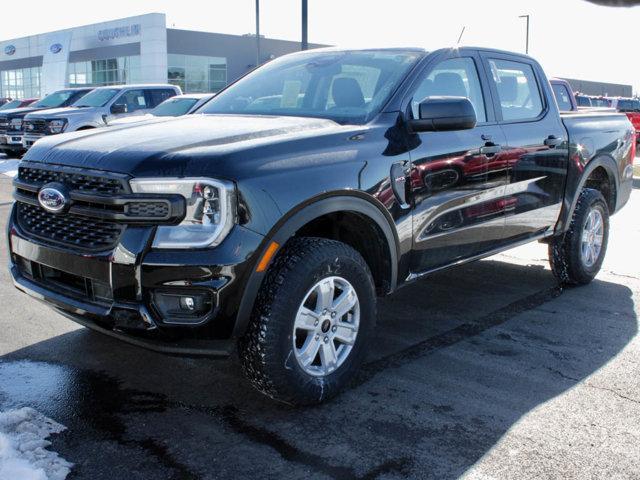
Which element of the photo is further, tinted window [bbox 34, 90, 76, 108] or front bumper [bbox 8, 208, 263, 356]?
tinted window [bbox 34, 90, 76, 108]

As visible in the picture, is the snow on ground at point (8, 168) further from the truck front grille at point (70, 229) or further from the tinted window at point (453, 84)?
the tinted window at point (453, 84)

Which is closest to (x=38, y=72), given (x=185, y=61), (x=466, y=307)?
(x=185, y=61)

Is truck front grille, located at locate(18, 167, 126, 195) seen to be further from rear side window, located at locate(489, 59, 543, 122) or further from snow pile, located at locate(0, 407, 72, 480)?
rear side window, located at locate(489, 59, 543, 122)

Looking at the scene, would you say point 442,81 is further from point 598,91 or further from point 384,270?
point 598,91

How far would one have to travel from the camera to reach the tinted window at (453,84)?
4.20 m

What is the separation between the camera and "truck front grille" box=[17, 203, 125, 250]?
3.08 m

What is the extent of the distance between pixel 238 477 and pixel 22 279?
162 centimetres

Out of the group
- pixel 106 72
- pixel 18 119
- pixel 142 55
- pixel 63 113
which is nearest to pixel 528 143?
pixel 63 113

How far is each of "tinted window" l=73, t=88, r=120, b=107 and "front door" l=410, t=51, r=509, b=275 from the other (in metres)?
12.7

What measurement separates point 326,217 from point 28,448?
1784 mm

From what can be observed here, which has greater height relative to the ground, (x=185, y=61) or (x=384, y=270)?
(x=185, y=61)

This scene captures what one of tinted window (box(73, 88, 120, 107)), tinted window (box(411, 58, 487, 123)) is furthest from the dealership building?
tinted window (box(411, 58, 487, 123))

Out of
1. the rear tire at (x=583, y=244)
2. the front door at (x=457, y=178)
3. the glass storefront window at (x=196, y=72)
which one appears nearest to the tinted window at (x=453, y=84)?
the front door at (x=457, y=178)

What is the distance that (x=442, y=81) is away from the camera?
4.38 metres
